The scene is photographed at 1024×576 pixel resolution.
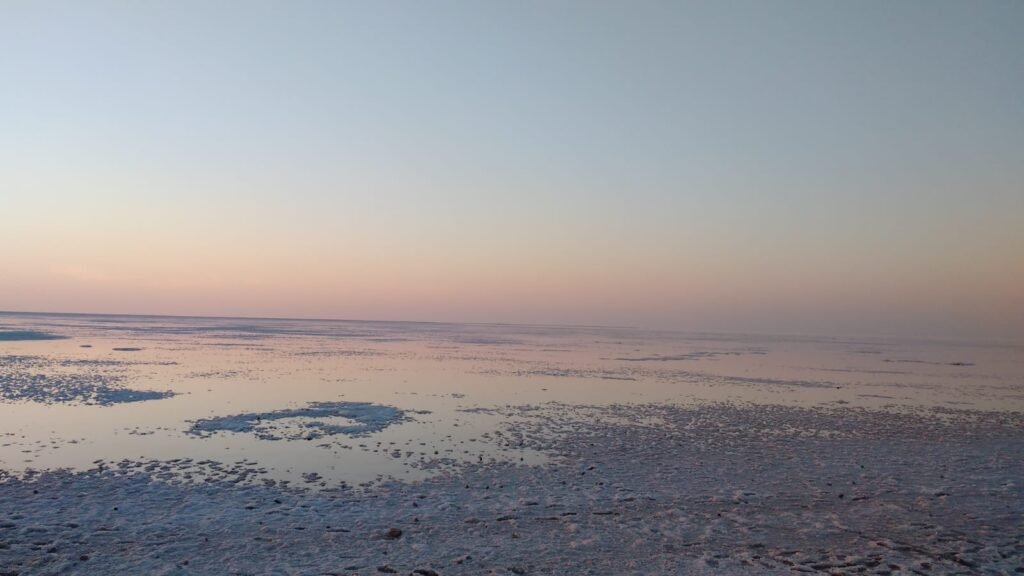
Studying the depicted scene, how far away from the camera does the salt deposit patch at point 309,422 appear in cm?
2166

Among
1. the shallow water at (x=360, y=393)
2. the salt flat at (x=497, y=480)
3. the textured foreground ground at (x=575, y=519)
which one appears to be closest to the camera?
the textured foreground ground at (x=575, y=519)

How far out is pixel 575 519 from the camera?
13.1 meters

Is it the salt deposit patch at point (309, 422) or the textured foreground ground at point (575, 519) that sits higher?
the textured foreground ground at point (575, 519)

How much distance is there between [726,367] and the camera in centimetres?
5172

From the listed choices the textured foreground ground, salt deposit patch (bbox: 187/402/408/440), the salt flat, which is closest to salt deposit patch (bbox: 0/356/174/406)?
the salt flat

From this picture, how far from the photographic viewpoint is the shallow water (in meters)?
18.4

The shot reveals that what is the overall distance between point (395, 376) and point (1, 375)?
2157cm

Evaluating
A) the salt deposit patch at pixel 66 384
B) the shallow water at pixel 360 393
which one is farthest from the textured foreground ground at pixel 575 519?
the salt deposit patch at pixel 66 384

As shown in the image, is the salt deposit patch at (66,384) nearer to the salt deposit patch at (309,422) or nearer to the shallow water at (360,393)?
the shallow water at (360,393)

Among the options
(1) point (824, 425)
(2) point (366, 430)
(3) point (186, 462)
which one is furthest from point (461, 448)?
(1) point (824, 425)

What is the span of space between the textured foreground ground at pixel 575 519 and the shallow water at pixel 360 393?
2.18 metres

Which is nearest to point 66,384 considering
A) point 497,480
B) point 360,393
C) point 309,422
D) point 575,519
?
point 360,393

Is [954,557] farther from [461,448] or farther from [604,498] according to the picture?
[461,448]

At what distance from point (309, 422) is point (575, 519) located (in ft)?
45.8
